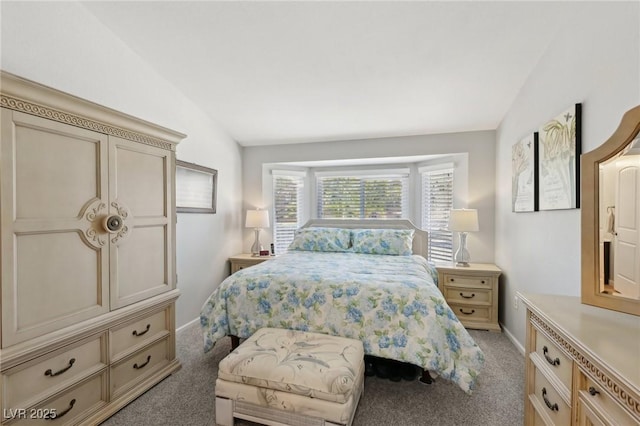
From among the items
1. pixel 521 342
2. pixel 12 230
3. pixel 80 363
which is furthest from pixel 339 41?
pixel 521 342

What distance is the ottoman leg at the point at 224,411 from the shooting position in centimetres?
157

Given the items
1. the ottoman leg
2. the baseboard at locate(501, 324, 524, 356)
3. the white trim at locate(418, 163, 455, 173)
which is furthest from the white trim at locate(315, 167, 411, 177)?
the ottoman leg

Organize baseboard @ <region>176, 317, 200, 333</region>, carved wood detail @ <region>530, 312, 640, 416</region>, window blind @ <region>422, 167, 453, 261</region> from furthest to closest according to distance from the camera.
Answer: window blind @ <region>422, 167, 453, 261</region> → baseboard @ <region>176, 317, 200, 333</region> → carved wood detail @ <region>530, 312, 640, 416</region>

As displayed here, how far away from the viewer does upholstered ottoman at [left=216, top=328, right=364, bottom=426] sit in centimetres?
A: 141

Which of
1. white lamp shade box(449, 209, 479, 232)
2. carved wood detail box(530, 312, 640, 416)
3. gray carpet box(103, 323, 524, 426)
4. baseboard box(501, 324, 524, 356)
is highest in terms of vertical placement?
white lamp shade box(449, 209, 479, 232)

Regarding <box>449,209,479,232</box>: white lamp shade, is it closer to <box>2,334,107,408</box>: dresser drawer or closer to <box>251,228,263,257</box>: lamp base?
<box>251,228,263,257</box>: lamp base

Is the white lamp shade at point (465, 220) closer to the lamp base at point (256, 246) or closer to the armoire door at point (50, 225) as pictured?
the lamp base at point (256, 246)

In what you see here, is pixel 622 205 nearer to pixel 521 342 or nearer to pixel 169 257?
pixel 521 342

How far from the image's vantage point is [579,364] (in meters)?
0.94

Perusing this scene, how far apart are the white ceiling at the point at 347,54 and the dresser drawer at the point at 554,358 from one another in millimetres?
1975

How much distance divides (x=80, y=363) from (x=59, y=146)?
1.19 metres

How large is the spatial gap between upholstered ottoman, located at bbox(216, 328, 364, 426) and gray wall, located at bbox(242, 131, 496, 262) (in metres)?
2.49

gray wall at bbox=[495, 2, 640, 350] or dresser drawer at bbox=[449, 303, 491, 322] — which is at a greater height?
gray wall at bbox=[495, 2, 640, 350]

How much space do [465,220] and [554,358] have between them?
214cm
